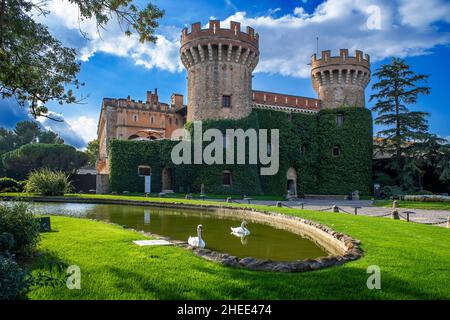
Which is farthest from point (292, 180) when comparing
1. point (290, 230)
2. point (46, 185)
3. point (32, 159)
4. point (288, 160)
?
point (32, 159)

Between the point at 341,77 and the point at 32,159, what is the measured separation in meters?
37.6

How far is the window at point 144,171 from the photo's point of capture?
91.5 ft

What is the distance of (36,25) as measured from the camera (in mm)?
7375

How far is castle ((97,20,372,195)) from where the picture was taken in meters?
27.0

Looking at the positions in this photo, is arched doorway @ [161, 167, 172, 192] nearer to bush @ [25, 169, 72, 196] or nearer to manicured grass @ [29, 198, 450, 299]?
bush @ [25, 169, 72, 196]

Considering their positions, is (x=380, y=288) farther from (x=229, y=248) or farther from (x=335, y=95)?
(x=335, y=95)

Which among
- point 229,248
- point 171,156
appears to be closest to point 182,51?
point 171,156

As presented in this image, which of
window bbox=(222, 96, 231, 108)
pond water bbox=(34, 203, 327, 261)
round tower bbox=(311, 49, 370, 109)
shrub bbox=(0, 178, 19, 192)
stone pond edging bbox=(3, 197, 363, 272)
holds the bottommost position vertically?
pond water bbox=(34, 203, 327, 261)

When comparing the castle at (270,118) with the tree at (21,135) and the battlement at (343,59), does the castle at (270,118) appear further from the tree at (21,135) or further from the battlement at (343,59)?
the tree at (21,135)

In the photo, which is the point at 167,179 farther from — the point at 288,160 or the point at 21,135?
the point at 21,135

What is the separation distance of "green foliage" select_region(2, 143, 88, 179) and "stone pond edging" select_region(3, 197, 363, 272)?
2748 centimetres

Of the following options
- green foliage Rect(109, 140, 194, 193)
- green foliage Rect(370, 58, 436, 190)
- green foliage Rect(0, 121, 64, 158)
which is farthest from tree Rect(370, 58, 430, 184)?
green foliage Rect(0, 121, 64, 158)

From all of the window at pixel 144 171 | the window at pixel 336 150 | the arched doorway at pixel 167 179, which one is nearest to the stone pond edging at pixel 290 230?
the window at pixel 144 171

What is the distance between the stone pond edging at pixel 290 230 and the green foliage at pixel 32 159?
2748cm
